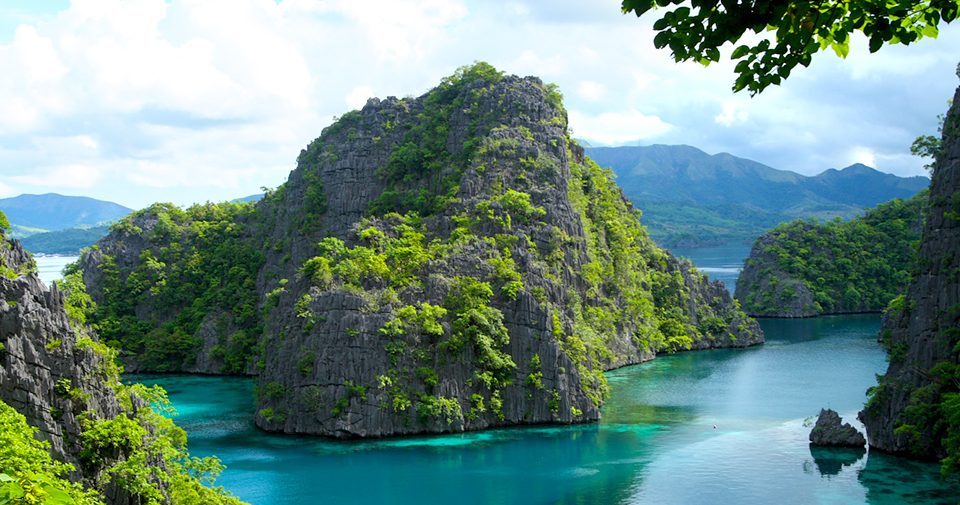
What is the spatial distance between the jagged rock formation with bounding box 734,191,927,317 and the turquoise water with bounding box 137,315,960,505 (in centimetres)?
5846

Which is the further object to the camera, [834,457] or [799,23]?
[834,457]

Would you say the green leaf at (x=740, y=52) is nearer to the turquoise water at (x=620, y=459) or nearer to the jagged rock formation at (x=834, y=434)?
the turquoise water at (x=620, y=459)

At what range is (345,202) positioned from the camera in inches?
4090

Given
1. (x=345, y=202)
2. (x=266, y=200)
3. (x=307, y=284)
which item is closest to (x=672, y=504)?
(x=307, y=284)

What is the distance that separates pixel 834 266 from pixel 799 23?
14473cm

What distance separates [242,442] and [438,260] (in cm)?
1990

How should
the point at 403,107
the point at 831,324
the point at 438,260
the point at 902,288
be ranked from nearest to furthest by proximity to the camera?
the point at 438,260 → the point at 403,107 → the point at 831,324 → the point at 902,288

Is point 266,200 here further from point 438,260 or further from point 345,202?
point 438,260

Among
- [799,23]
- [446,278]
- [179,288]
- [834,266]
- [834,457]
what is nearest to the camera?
[799,23]

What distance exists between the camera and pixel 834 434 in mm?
59000

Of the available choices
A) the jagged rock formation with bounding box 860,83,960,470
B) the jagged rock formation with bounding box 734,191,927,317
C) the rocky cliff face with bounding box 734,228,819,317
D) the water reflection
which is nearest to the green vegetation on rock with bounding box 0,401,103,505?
the water reflection

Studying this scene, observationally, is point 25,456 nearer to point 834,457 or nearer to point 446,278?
point 834,457

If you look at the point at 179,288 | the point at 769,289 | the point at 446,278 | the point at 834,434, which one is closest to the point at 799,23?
the point at 834,434

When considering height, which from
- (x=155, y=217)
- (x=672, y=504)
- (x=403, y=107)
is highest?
(x=403, y=107)
